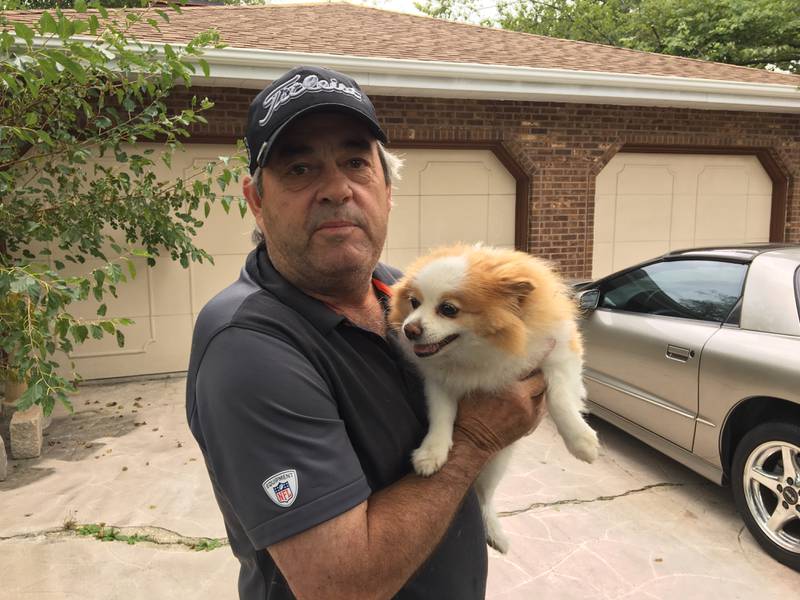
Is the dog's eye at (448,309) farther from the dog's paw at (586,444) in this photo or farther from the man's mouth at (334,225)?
the dog's paw at (586,444)

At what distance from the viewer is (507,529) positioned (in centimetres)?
402

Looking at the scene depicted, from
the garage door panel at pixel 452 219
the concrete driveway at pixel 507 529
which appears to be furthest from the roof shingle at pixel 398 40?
the concrete driveway at pixel 507 529

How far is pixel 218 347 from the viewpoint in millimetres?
1308

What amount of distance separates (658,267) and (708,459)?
1745mm

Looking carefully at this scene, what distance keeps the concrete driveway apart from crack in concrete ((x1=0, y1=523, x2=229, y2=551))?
12 mm

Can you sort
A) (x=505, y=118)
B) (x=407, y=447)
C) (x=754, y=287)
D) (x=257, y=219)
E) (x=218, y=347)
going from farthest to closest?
(x=505, y=118)
(x=754, y=287)
(x=257, y=219)
(x=407, y=447)
(x=218, y=347)

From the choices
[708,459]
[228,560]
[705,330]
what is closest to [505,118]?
[705,330]

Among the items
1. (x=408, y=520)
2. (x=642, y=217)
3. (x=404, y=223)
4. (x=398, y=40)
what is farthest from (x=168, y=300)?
(x=642, y=217)

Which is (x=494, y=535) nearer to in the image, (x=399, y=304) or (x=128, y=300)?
(x=399, y=304)

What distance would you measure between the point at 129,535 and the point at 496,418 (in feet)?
11.3

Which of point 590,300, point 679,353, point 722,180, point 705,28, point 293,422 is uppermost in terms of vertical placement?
point 705,28

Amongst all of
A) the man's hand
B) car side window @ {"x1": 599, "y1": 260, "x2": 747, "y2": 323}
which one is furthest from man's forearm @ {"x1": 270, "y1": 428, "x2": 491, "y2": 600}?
car side window @ {"x1": 599, "y1": 260, "x2": 747, "y2": 323}

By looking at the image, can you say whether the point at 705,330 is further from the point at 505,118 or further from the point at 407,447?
the point at 505,118

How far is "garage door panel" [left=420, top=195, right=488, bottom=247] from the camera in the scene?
27.0 feet
